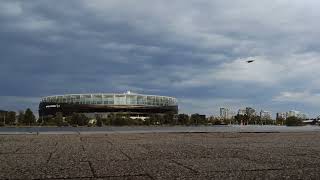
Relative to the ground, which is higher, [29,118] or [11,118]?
[11,118]

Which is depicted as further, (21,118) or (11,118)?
(11,118)

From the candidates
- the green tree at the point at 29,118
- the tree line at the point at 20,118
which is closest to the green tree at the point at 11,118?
the tree line at the point at 20,118

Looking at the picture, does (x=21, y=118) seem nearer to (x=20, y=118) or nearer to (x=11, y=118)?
(x=20, y=118)

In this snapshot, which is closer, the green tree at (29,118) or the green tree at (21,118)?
the green tree at (29,118)

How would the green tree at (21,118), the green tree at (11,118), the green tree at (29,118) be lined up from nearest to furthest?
1. the green tree at (29,118)
2. the green tree at (21,118)
3. the green tree at (11,118)

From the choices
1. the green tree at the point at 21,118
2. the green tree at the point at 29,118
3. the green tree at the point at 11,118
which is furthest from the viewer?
the green tree at the point at 11,118

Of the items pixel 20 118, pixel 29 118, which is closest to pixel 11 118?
pixel 20 118

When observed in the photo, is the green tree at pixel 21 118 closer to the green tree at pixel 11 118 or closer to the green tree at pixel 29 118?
the green tree at pixel 29 118

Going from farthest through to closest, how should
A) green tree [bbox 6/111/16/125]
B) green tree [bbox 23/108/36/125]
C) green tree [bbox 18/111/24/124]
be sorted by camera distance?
1. green tree [bbox 6/111/16/125]
2. green tree [bbox 18/111/24/124]
3. green tree [bbox 23/108/36/125]

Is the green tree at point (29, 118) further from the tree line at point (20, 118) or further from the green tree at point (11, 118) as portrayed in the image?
the green tree at point (11, 118)

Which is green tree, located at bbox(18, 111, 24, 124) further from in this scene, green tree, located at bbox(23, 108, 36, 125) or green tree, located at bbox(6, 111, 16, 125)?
green tree, located at bbox(6, 111, 16, 125)

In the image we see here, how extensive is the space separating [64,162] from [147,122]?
535 ft

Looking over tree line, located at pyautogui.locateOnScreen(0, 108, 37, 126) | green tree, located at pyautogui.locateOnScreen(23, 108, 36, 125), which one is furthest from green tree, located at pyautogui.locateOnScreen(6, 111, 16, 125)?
green tree, located at pyautogui.locateOnScreen(23, 108, 36, 125)

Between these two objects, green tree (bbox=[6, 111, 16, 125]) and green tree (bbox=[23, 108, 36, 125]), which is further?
green tree (bbox=[6, 111, 16, 125])
